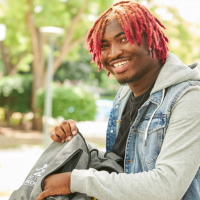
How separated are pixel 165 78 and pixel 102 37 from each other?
0.51 m

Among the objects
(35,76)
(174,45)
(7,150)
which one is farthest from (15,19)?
(174,45)

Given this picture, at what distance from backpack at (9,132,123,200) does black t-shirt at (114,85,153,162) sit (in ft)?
0.48

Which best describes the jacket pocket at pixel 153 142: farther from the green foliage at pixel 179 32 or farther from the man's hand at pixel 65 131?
the green foliage at pixel 179 32

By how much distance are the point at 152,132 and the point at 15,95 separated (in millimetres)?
12770

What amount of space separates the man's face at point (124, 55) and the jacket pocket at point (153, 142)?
0.37 m

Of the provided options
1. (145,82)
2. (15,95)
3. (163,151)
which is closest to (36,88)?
(15,95)

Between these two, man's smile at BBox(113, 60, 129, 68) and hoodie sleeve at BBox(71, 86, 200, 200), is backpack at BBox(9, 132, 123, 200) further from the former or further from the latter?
man's smile at BBox(113, 60, 129, 68)

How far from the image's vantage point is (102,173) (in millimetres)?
1624

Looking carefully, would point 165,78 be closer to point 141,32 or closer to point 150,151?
point 141,32

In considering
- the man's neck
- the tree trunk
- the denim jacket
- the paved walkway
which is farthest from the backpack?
the tree trunk

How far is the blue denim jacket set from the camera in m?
1.70

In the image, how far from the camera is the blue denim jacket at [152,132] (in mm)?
1697

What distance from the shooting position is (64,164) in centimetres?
179

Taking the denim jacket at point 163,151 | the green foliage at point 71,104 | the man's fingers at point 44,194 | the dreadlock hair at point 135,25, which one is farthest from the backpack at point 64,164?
the green foliage at point 71,104
